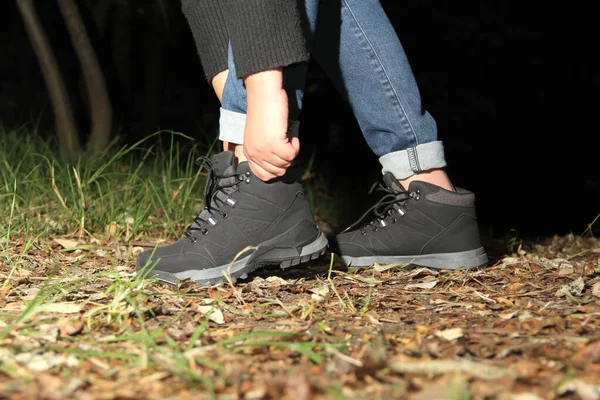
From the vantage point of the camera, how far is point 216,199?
1.62 m

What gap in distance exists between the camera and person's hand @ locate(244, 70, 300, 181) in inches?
54.8

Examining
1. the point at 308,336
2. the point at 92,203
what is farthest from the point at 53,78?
the point at 308,336

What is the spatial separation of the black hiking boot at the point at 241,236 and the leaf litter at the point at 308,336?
1.8 inches

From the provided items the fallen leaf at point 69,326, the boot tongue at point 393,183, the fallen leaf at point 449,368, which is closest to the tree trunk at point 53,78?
the boot tongue at point 393,183

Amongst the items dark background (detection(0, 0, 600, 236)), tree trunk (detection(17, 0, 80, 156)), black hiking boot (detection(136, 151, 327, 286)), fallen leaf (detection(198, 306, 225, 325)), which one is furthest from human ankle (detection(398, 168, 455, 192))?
tree trunk (detection(17, 0, 80, 156))

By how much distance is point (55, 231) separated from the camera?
2.10 m

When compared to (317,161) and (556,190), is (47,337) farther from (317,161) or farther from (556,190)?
(556,190)

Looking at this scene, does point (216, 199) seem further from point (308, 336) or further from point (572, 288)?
point (572, 288)

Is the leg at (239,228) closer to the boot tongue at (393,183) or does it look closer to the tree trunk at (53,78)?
the boot tongue at (393,183)

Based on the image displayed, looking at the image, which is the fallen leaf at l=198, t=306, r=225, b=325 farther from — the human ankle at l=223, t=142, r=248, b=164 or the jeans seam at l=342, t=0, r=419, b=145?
the jeans seam at l=342, t=0, r=419, b=145

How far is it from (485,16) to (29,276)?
9.52 ft

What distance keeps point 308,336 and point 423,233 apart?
2.28 feet

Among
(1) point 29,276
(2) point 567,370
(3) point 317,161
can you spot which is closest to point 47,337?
(1) point 29,276

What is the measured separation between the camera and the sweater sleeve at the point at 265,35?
1376 mm
